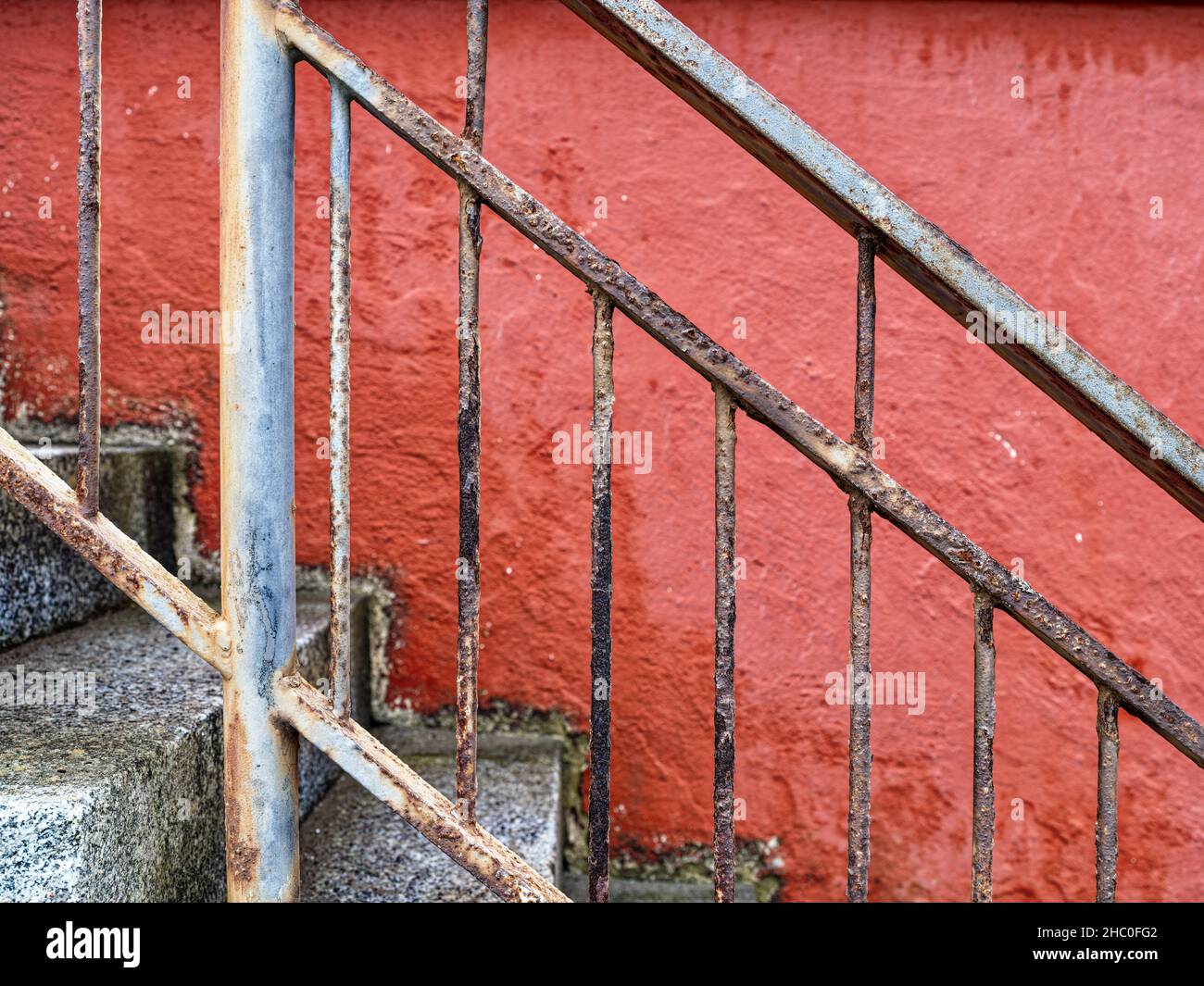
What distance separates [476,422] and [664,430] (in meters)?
1.25

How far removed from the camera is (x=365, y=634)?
2129 millimetres

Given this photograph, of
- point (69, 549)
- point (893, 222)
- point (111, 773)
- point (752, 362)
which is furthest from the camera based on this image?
point (752, 362)

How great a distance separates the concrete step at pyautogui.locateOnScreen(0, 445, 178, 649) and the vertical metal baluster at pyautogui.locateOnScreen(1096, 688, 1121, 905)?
158 centimetres

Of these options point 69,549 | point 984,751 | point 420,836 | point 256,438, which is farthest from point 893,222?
point 69,549

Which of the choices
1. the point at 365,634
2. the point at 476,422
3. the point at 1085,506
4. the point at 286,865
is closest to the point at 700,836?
the point at 365,634

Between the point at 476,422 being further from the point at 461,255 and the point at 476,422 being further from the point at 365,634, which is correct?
the point at 365,634

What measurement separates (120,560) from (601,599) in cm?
47

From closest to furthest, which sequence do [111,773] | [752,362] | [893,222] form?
[893,222], [111,773], [752,362]

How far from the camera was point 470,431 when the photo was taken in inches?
34.6

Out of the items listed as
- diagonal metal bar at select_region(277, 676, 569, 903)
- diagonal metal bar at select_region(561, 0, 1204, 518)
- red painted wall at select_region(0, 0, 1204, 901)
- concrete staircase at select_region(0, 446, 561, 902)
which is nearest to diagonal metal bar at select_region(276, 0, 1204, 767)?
diagonal metal bar at select_region(561, 0, 1204, 518)

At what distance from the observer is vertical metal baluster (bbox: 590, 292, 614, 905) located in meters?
0.87

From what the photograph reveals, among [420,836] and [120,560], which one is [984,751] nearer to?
[120,560]

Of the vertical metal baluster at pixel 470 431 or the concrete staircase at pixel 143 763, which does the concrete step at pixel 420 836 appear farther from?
the vertical metal baluster at pixel 470 431

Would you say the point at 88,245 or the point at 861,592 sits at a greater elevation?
the point at 88,245
